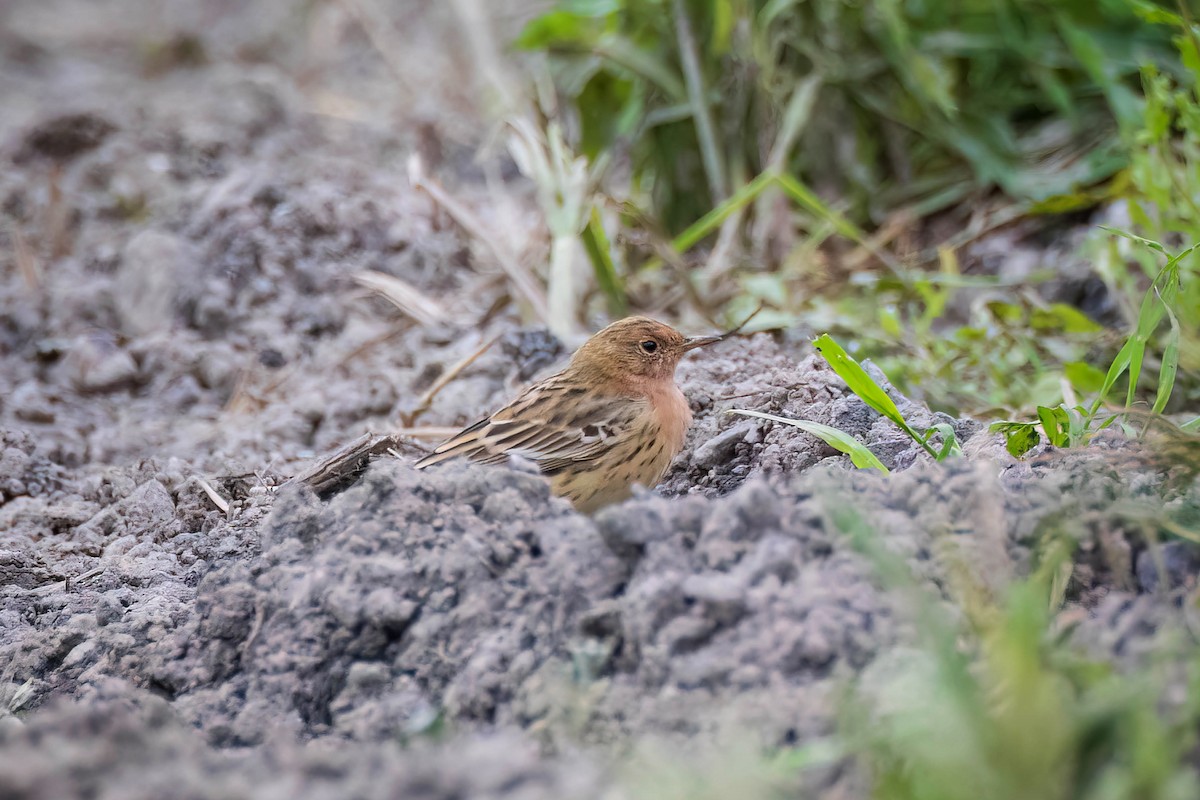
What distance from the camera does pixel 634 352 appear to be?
4.13 meters

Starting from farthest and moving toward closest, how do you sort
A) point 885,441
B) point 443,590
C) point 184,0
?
point 184,0 → point 885,441 → point 443,590

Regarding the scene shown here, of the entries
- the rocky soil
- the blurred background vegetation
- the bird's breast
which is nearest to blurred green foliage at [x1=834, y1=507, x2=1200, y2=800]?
the rocky soil

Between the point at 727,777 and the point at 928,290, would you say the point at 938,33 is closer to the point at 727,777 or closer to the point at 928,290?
the point at 928,290

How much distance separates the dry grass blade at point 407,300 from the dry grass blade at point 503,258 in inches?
16.7

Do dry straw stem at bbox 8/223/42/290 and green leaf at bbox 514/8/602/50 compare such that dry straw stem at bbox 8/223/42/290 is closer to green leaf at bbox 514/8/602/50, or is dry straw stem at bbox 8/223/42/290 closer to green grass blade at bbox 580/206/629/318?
green leaf at bbox 514/8/602/50

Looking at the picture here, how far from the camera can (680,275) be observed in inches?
211

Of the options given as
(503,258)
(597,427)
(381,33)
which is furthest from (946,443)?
(381,33)

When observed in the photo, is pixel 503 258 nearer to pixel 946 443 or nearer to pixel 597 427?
pixel 597 427

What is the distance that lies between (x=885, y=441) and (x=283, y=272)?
3722mm

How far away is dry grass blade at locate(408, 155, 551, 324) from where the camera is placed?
518cm

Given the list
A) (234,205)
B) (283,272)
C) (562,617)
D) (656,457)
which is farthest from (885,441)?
(234,205)

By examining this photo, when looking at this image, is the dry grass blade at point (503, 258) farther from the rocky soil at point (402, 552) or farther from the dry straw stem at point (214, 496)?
the dry straw stem at point (214, 496)

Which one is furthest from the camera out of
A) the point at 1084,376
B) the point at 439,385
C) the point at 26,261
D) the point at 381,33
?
the point at 381,33

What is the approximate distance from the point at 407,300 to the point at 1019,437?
3.26 metres
